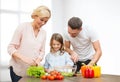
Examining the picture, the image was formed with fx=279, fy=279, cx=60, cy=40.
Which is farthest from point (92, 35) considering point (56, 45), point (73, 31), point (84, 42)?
point (56, 45)

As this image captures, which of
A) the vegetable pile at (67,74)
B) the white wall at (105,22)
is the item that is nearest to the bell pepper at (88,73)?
the vegetable pile at (67,74)

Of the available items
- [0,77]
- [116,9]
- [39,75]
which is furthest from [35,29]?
[116,9]

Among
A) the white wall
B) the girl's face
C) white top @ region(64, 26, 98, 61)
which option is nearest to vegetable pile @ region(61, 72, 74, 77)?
the girl's face

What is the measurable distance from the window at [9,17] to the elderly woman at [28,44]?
43.4 inches

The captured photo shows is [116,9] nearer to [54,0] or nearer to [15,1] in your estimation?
[54,0]

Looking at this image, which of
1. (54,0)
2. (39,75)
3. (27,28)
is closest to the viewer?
(39,75)

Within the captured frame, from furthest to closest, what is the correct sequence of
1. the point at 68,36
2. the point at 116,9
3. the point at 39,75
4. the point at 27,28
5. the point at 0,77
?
the point at 116,9
the point at 0,77
the point at 68,36
the point at 27,28
the point at 39,75

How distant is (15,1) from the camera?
4250 mm

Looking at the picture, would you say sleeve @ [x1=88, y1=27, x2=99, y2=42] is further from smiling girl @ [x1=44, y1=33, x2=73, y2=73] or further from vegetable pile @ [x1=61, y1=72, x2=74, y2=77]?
vegetable pile @ [x1=61, y1=72, x2=74, y2=77]

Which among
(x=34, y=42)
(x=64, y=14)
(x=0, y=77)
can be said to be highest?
(x=64, y=14)

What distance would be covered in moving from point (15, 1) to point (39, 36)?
56.5 inches

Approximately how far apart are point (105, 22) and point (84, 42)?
4.25ft

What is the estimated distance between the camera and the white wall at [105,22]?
451 cm

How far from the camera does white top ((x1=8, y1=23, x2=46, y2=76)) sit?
291cm
